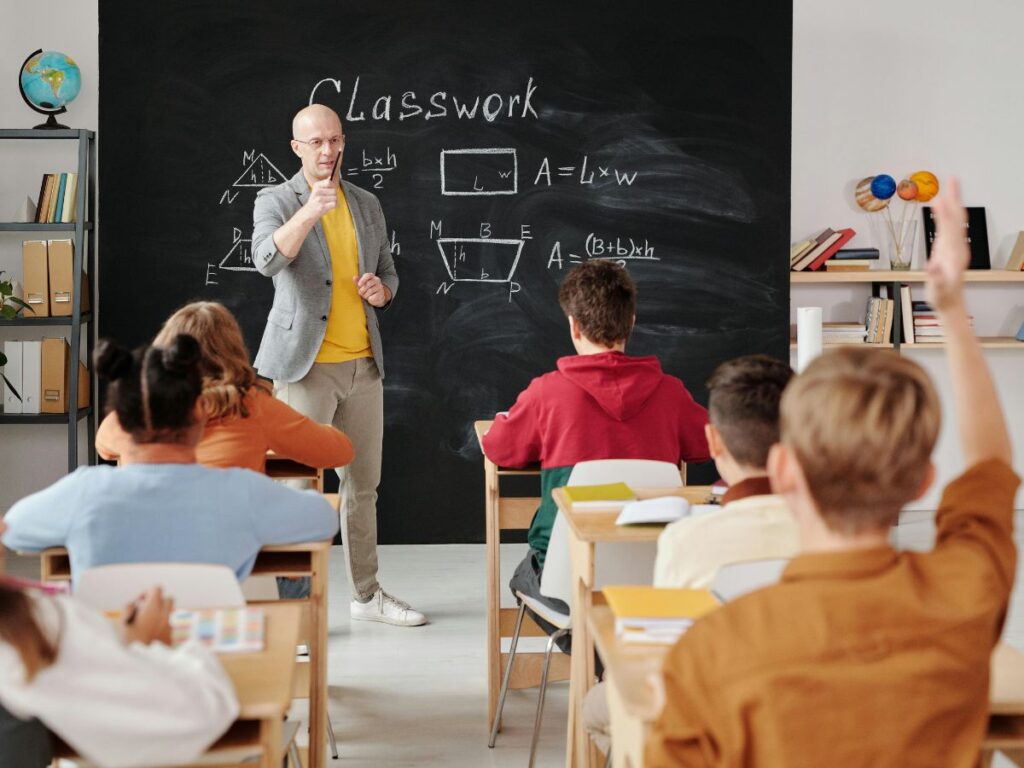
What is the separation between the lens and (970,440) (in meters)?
1.52

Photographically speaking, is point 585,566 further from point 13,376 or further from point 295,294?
point 13,376

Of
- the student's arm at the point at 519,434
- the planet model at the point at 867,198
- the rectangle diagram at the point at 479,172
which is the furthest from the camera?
the planet model at the point at 867,198

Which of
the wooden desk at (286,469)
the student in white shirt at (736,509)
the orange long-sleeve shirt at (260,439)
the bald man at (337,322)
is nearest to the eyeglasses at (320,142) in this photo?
the bald man at (337,322)

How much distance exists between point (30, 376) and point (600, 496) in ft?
10.9

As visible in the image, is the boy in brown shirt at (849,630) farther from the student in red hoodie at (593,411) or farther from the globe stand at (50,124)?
the globe stand at (50,124)

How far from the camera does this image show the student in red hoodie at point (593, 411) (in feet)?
9.66

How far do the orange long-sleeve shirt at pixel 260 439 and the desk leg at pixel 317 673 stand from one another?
37 centimetres

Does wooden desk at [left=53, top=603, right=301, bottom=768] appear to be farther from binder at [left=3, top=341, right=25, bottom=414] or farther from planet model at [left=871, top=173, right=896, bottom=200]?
planet model at [left=871, top=173, right=896, bottom=200]

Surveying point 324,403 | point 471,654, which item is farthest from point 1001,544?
point 324,403

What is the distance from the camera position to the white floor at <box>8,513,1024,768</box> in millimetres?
3059

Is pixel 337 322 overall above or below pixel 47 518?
above

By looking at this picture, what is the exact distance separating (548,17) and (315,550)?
3.43 meters

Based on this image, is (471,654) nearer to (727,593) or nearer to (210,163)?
(727,593)

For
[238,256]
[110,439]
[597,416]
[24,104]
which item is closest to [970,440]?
[597,416]
